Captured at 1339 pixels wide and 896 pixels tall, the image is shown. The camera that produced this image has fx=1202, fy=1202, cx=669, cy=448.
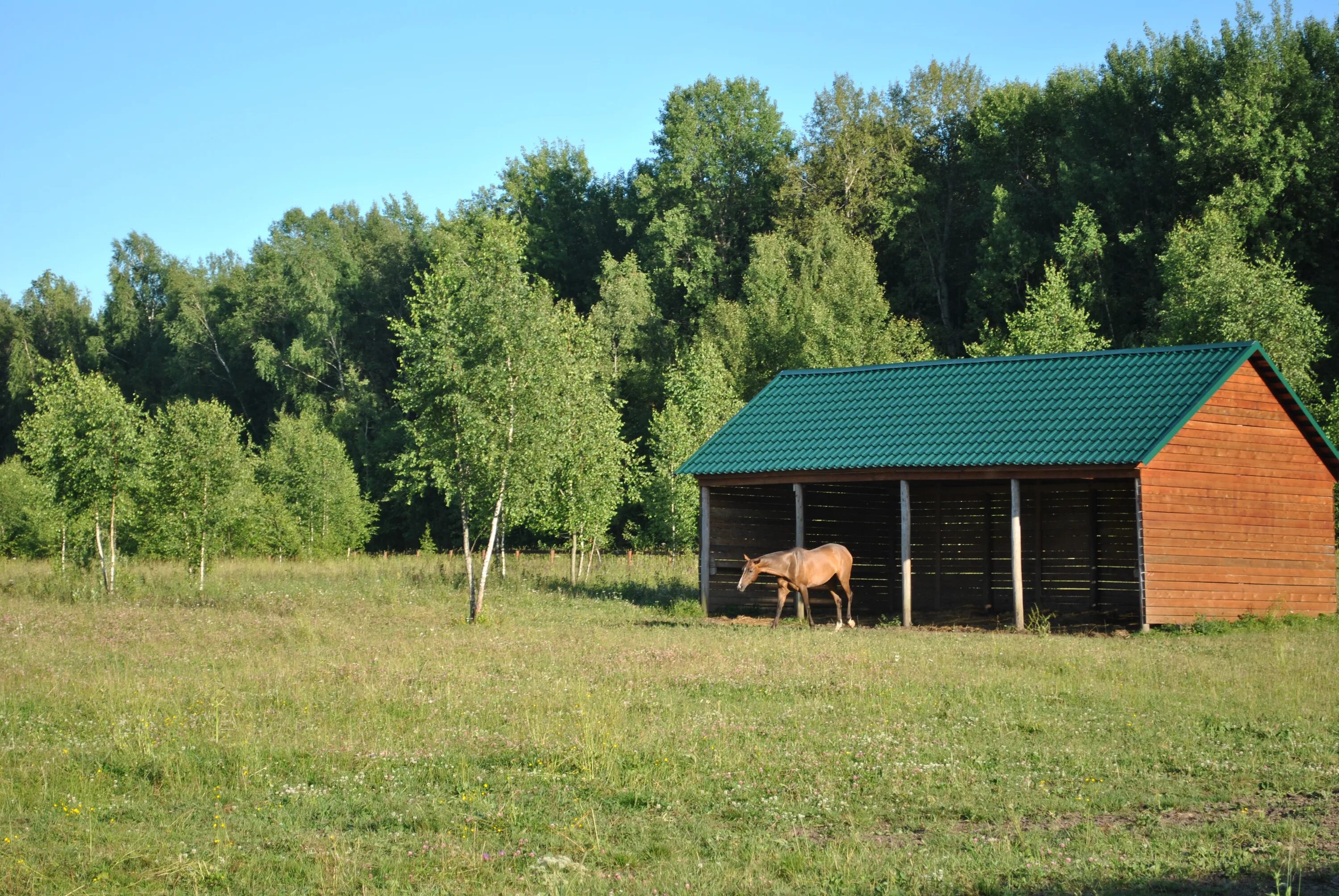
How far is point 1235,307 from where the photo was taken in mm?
38594

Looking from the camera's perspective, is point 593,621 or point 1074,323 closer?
point 593,621

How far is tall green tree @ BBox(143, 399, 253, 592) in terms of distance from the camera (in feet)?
114

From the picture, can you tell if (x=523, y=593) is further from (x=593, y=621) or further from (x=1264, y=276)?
(x=1264, y=276)

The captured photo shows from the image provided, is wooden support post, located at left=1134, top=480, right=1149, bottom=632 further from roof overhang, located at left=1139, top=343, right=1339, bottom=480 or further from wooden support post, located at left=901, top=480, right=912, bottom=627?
wooden support post, located at left=901, top=480, right=912, bottom=627

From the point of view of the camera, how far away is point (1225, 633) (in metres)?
22.2

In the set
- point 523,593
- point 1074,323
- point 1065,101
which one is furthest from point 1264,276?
point 523,593

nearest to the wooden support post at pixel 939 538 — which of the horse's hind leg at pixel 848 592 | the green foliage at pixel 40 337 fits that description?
the horse's hind leg at pixel 848 592

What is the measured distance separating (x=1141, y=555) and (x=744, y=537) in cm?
949

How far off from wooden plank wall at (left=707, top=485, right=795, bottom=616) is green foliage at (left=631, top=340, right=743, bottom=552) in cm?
938

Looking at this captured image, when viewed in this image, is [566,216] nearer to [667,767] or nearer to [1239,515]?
[1239,515]

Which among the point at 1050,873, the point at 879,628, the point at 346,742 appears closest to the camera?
the point at 1050,873

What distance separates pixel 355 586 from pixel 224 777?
75.3 feet

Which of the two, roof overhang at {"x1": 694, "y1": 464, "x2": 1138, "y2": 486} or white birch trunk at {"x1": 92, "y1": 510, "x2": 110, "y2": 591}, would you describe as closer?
roof overhang at {"x1": 694, "y1": 464, "x2": 1138, "y2": 486}

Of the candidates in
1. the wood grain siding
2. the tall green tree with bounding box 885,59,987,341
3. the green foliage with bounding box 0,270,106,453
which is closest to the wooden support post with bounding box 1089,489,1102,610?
the wood grain siding
